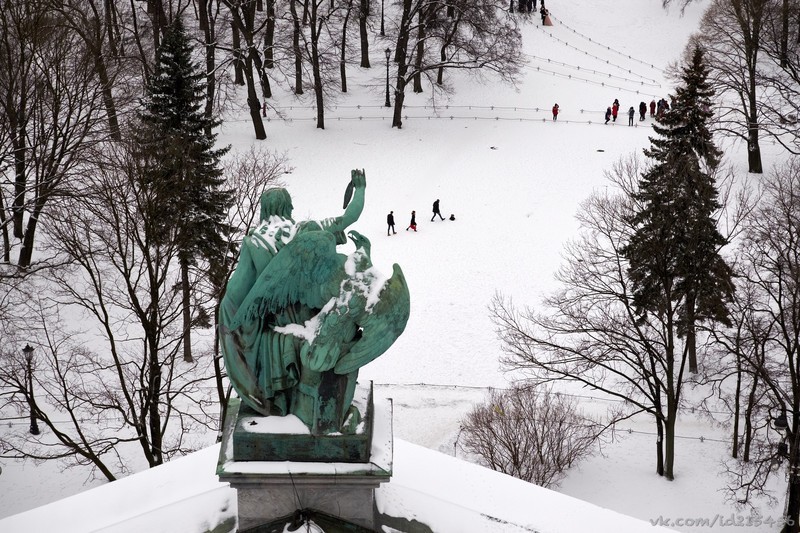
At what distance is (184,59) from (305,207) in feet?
25.6

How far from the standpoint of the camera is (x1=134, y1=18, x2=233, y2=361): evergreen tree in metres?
16.6

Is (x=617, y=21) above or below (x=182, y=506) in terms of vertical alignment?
above

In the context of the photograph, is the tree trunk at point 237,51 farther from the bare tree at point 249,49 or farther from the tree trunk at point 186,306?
the tree trunk at point 186,306

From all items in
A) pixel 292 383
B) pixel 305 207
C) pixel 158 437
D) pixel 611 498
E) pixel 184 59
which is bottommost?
pixel 611 498

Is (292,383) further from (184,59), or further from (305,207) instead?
(305,207)

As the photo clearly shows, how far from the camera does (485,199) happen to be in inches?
1167

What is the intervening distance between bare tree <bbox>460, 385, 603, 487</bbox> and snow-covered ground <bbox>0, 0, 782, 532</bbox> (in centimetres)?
71

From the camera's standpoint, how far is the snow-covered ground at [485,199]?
1744 centimetres

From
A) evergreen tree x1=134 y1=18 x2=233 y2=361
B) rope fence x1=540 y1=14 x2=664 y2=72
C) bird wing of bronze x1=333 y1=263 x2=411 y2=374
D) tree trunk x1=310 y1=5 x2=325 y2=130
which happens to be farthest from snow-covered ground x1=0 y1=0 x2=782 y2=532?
bird wing of bronze x1=333 y1=263 x2=411 y2=374

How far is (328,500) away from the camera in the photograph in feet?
26.3

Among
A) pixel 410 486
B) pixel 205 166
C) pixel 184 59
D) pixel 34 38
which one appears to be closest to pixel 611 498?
pixel 410 486

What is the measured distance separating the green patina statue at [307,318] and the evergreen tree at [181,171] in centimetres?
821

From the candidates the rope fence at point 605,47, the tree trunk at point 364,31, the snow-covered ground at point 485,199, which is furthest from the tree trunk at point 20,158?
the rope fence at point 605,47

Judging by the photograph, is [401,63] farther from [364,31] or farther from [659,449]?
[659,449]
